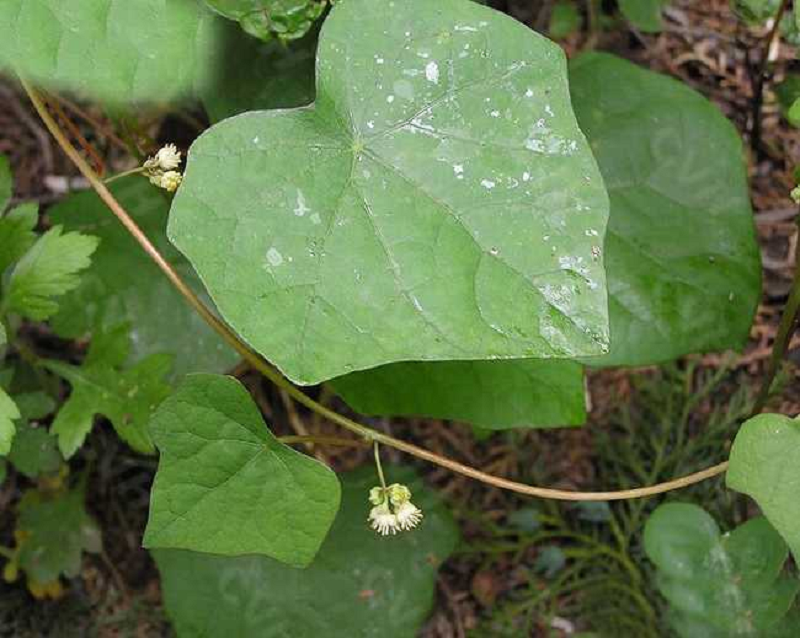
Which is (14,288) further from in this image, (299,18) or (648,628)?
(648,628)

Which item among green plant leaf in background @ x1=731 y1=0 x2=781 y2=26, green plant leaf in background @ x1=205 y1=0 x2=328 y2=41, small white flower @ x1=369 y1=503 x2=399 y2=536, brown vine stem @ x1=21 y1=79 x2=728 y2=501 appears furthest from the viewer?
green plant leaf in background @ x1=731 y1=0 x2=781 y2=26

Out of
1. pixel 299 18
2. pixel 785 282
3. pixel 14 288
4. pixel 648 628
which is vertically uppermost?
pixel 299 18

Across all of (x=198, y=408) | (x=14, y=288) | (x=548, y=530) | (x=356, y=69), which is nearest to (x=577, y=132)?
(x=356, y=69)

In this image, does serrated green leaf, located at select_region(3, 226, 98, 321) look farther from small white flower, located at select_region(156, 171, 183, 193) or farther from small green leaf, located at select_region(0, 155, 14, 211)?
small white flower, located at select_region(156, 171, 183, 193)

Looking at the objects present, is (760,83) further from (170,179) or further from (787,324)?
(170,179)

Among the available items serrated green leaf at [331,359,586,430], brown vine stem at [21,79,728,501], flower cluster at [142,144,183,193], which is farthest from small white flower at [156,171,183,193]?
serrated green leaf at [331,359,586,430]

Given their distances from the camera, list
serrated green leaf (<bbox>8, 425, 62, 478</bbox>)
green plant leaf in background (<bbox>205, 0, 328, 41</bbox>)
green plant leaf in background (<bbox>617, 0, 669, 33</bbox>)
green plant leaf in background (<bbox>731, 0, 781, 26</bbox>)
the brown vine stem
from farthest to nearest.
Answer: green plant leaf in background (<bbox>617, 0, 669, 33</bbox>) < serrated green leaf (<bbox>8, 425, 62, 478</bbox>) < green plant leaf in background (<bbox>731, 0, 781, 26</bbox>) < green plant leaf in background (<bbox>205, 0, 328, 41</bbox>) < the brown vine stem
